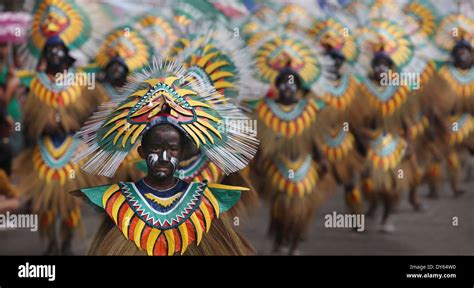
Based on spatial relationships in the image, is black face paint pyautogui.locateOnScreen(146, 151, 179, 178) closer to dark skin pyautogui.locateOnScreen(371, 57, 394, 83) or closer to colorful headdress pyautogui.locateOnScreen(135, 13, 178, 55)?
colorful headdress pyautogui.locateOnScreen(135, 13, 178, 55)

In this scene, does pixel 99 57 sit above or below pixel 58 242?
above

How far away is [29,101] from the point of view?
6812 mm

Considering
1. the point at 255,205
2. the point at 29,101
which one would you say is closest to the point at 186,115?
the point at 255,205

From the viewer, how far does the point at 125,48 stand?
7008 millimetres

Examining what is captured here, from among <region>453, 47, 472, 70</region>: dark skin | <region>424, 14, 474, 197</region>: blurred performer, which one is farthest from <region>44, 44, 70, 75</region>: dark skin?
<region>453, 47, 472, 70</region>: dark skin

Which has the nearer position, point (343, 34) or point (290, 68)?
point (290, 68)

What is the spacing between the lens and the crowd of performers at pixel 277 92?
21.9 ft

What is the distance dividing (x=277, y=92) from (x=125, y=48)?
1145 millimetres

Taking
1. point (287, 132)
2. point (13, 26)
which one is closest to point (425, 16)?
point (287, 132)

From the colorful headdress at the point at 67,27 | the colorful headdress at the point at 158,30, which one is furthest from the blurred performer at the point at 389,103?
the colorful headdress at the point at 67,27

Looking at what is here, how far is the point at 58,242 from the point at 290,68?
2111 mm
